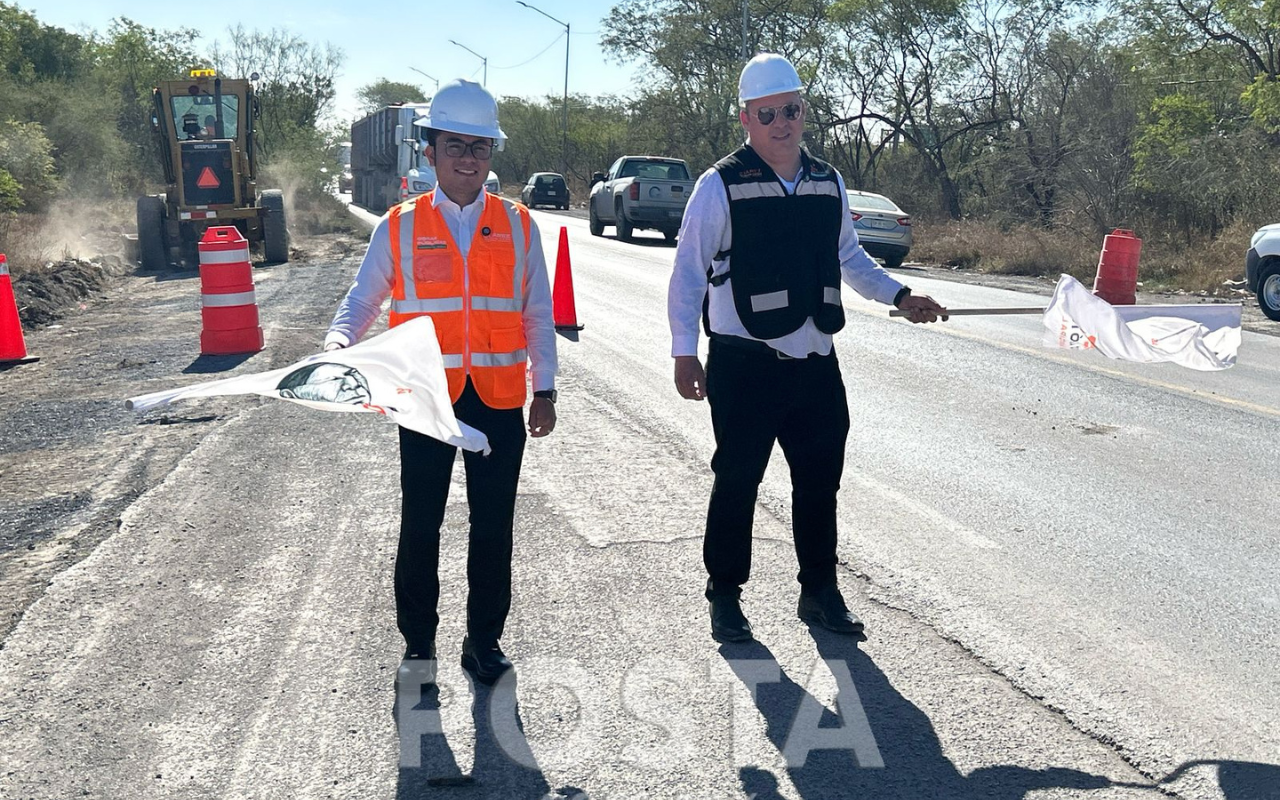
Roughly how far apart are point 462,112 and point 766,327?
1.26 m

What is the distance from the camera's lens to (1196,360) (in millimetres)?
5184

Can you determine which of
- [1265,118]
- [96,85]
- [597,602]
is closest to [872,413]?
[597,602]

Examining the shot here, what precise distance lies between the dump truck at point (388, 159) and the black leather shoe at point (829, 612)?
2517 centimetres

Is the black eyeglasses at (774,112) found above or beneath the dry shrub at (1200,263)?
above

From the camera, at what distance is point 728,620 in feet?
14.9

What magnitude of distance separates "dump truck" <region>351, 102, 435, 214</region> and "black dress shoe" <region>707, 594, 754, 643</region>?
82.6ft

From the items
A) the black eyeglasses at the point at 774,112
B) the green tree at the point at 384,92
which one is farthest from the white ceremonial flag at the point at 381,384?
the green tree at the point at 384,92

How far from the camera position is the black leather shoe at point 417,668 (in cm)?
407

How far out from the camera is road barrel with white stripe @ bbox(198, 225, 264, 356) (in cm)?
1137

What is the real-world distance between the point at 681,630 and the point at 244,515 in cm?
254

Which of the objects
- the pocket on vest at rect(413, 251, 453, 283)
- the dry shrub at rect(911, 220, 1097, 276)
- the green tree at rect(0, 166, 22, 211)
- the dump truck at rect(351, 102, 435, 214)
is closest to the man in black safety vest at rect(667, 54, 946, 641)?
the pocket on vest at rect(413, 251, 453, 283)

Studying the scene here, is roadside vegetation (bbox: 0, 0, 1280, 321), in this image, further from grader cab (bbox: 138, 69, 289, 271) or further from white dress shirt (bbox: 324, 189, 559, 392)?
white dress shirt (bbox: 324, 189, 559, 392)

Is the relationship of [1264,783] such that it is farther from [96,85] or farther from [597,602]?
[96,85]

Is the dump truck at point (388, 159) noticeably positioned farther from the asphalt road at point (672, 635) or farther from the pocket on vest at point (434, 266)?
the pocket on vest at point (434, 266)
